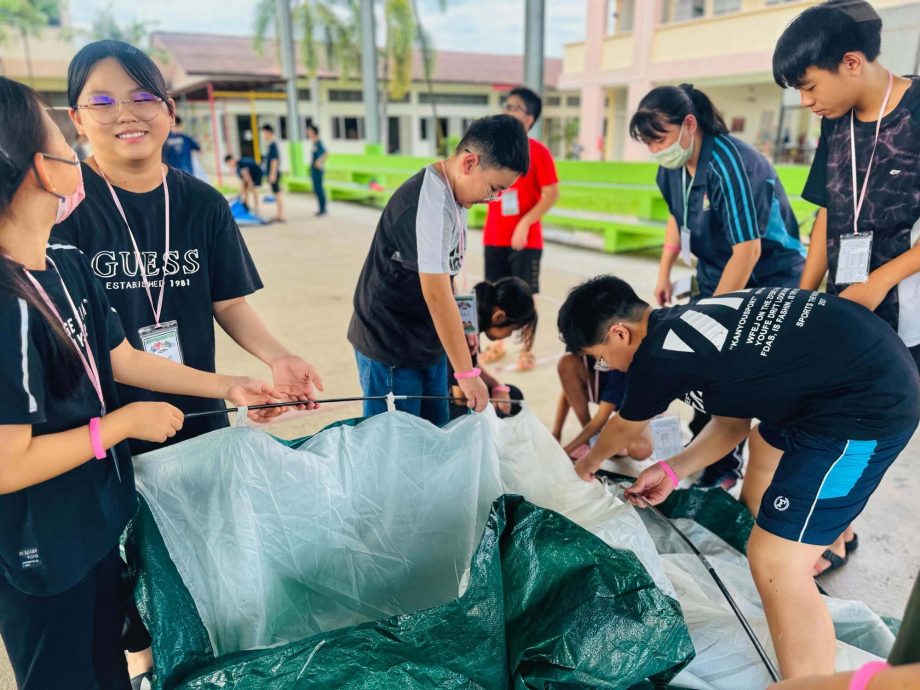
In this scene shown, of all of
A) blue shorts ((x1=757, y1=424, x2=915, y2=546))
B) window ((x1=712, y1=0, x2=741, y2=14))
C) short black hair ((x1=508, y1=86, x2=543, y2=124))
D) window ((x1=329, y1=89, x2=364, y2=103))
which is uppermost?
window ((x1=712, y1=0, x2=741, y2=14))

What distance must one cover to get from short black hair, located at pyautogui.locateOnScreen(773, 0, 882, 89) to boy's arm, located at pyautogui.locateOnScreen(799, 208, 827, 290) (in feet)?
1.42

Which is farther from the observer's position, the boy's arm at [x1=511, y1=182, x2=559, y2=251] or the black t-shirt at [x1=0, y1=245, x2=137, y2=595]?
the boy's arm at [x1=511, y1=182, x2=559, y2=251]

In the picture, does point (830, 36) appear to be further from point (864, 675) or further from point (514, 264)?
point (514, 264)

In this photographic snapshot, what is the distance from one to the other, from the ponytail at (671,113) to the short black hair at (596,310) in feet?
2.60

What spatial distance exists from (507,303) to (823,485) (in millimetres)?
1168

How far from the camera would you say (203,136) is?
2312 cm

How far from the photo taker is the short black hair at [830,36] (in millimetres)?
1433

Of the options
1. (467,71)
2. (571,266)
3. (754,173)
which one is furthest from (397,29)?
(754,173)

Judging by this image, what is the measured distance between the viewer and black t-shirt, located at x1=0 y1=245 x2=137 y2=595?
78 cm

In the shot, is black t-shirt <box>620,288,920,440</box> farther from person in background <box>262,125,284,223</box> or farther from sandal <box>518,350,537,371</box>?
person in background <box>262,125,284,223</box>

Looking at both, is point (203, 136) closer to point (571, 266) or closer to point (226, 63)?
point (226, 63)

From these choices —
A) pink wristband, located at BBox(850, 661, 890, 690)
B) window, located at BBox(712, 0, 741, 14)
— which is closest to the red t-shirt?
pink wristband, located at BBox(850, 661, 890, 690)

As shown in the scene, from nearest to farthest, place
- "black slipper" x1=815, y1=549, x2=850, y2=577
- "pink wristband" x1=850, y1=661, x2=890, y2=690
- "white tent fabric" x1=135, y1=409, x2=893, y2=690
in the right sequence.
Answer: "pink wristband" x1=850, y1=661, x2=890, y2=690 → "white tent fabric" x1=135, y1=409, x2=893, y2=690 → "black slipper" x1=815, y1=549, x2=850, y2=577

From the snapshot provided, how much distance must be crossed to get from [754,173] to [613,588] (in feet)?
4.90
